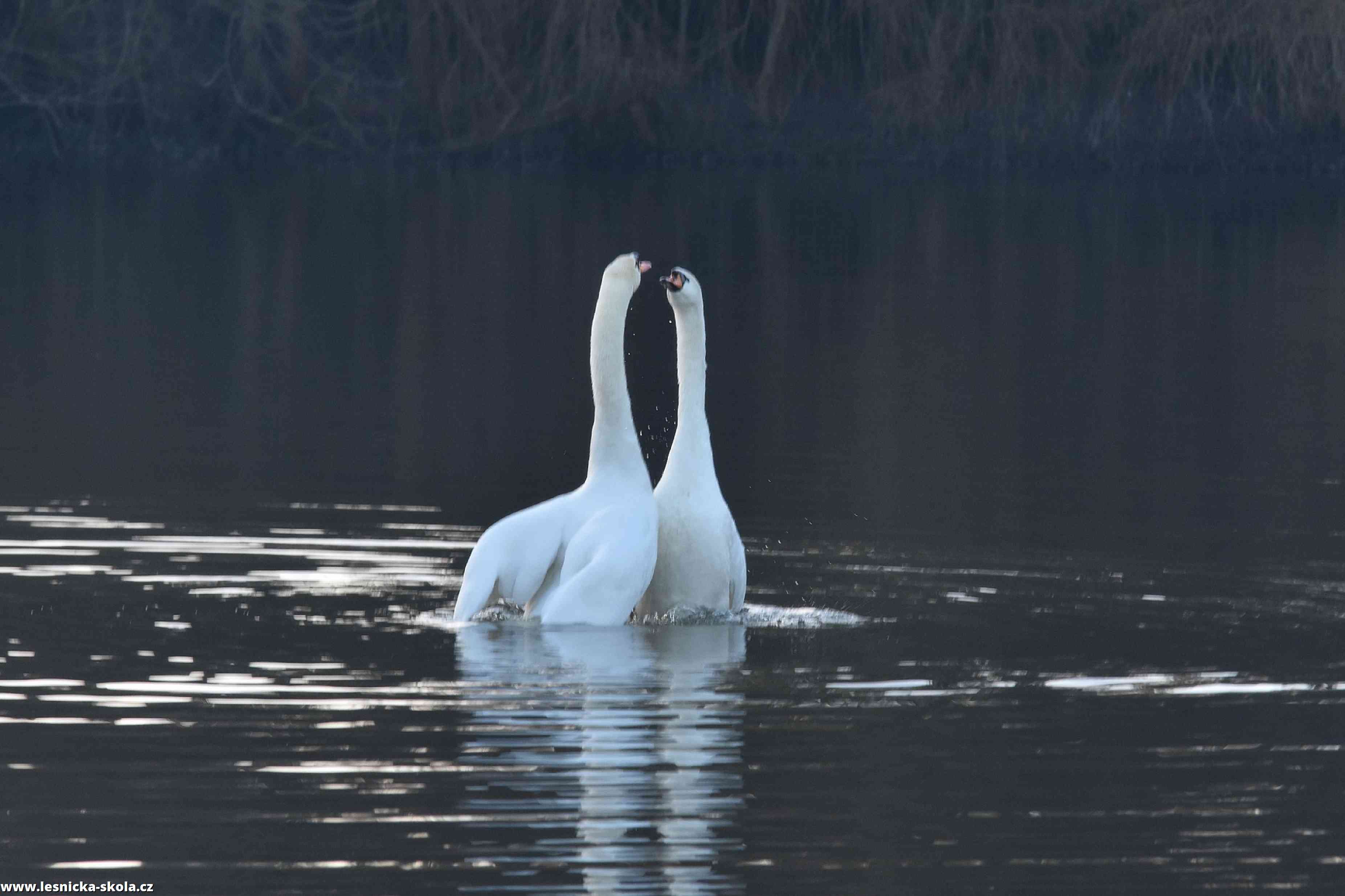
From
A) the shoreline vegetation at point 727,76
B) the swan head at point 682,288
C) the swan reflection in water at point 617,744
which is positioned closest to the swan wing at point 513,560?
the swan reflection in water at point 617,744

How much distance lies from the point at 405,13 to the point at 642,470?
27.6 metres

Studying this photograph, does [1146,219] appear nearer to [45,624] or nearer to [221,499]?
[221,499]

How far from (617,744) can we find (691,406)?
8.09 feet

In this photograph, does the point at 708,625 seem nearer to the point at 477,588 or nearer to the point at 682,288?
the point at 477,588

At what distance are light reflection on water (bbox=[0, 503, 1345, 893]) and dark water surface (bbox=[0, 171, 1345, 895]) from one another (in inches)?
0.8

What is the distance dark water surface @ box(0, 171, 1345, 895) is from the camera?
6488 mm

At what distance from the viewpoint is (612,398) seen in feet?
30.9

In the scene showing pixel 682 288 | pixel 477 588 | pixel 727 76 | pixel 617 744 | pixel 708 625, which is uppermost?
pixel 727 76

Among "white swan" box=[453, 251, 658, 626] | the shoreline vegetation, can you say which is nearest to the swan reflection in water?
"white swan" box=[453, 251, 658, 626]

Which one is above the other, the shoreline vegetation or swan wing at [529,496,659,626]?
the shoreline vegetation

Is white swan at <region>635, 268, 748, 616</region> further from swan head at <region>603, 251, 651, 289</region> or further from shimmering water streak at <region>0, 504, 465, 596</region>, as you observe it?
shimmering water streak at <region>0, 504, 465, 596</region>

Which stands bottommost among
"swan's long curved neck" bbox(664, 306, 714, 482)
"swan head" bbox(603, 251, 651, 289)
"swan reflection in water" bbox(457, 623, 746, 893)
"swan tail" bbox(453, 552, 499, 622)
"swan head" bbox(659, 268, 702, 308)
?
"swan reflection in water" bbox(457, 623, 746, 893)

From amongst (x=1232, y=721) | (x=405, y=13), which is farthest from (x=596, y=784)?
(x=405, y=13)

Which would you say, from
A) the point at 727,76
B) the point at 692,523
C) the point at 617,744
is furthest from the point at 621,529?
the point at 727,76
